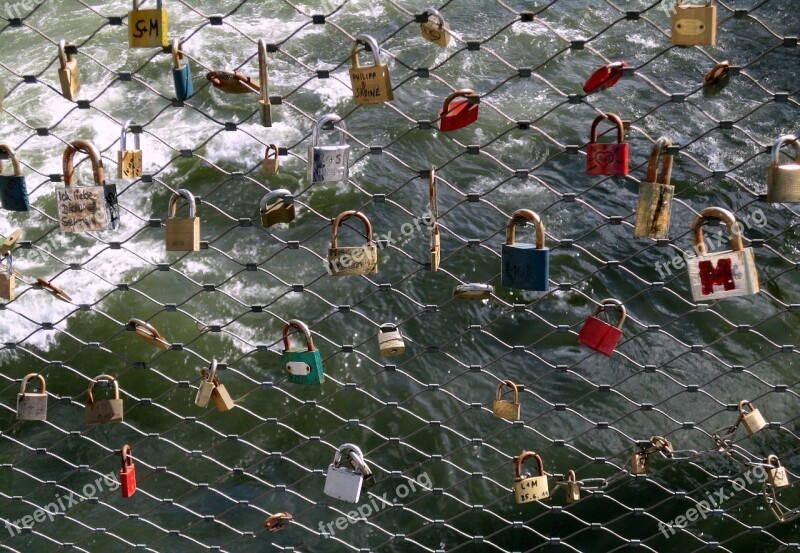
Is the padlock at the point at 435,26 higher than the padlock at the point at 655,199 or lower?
higher

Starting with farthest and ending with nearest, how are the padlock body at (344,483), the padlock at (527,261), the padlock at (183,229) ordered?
the padlock body at (344,483)
the padlock at (183,229)
the padlock at (527,261)

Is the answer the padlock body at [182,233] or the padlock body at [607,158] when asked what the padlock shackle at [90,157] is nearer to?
the padlock body at [182,233]

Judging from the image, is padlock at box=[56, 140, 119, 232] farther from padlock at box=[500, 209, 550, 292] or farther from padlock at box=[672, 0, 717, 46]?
padlock at box=[672, 0, 717, 46]

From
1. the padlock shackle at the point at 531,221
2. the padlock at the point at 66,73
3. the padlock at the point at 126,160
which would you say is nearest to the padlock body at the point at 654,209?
the padlock shackle at the point at 531,221

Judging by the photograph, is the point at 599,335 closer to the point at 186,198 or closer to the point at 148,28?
the point at 186,198

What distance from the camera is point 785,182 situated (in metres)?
1.99

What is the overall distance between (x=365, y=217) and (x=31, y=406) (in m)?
0.95

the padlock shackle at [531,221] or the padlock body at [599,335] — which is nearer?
the padlock shackle at [531,221]

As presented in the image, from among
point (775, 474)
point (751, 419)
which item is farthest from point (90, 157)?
point (775, 474)

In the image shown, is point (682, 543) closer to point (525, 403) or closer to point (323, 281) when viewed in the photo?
point (525, 403)

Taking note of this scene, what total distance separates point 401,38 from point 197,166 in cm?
192

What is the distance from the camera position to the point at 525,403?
12.8 ft

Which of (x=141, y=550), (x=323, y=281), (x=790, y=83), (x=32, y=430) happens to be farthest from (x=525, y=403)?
A: (x=790, y=83)

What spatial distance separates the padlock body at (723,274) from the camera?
6.35 feet
